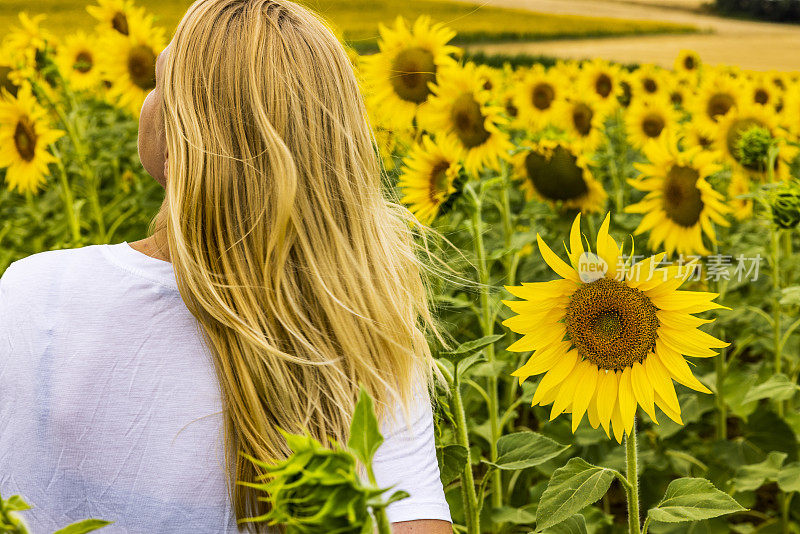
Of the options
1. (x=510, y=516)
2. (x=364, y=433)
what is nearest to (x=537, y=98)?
(x=510, y=516)

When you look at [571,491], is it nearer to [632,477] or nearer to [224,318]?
[632,477]

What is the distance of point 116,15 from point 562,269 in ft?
8.03

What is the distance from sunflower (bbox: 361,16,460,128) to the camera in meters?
2.54

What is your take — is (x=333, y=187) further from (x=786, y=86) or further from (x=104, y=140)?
(x=786, y=86)

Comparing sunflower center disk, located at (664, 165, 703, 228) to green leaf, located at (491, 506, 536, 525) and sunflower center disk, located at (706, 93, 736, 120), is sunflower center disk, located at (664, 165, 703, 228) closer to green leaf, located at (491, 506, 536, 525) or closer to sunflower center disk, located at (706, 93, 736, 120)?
green leaf, located at (491, 506, 536, 525)

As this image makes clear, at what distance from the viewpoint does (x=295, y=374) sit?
2.95 ft

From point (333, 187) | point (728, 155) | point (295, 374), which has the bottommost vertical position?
point (295, 374)

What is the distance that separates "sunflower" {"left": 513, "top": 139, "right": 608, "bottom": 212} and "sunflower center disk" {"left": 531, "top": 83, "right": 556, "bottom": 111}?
0.89 m

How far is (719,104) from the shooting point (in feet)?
11.2

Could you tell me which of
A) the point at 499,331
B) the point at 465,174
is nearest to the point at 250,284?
the point at 465,174

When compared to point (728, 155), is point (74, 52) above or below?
above

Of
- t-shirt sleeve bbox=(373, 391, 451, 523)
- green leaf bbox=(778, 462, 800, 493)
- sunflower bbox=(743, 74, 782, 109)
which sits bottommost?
green leaf bbox=(778, 462, 800, 493)

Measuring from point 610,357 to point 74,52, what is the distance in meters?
2.82

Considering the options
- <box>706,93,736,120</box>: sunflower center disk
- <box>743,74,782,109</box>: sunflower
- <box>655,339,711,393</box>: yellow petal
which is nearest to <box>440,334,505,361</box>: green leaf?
<box>655,339,711,393</box>: yellow petal
